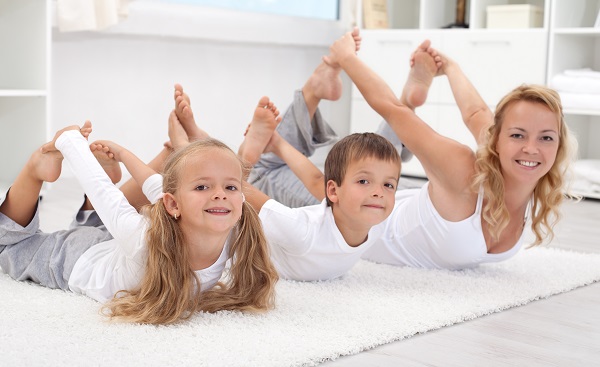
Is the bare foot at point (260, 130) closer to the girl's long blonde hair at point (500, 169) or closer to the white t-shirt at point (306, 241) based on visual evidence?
the white t-shirt at point (306, 241)

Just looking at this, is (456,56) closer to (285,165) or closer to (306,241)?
(285,165)

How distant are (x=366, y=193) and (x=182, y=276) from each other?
1.35ft

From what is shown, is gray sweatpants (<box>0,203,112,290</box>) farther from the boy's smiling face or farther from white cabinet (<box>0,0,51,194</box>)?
white cabinet (<box>0,0,51,194</box>)

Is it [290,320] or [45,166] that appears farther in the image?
[45,166]

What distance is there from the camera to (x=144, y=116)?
3.69 meters

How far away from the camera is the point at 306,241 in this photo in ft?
5.71

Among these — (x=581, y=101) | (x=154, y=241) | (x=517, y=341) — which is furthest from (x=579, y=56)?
(x=154, y=241)

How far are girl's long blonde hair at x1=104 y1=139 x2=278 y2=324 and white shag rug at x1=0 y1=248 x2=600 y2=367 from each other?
34 millimetres

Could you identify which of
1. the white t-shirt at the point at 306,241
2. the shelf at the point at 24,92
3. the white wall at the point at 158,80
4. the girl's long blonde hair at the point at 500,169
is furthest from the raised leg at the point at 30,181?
the white wall at the point at 158,80

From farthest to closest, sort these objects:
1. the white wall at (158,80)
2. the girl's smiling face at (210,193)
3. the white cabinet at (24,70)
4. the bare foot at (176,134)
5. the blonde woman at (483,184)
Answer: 1. the white wall at (158,80)
2. the white cabinet at (24,70)
3. the bare foot at (176,134)
4. the blonde woman at (483,184)
5. the girl's smiling face at (210,193)

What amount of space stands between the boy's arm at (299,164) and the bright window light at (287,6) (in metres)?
1.71

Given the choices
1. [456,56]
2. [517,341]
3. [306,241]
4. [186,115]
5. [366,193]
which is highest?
[456,56]

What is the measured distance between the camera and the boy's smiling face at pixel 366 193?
66.7 inches

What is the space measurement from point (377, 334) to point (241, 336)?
229 millimetres
